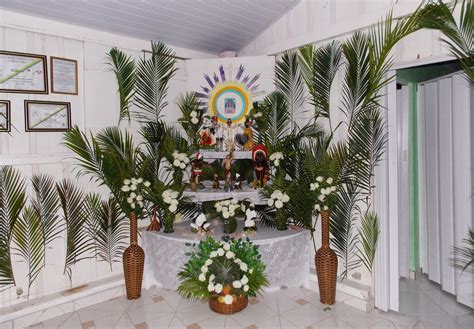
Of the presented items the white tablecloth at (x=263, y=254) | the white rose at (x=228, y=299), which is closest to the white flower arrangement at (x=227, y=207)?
the white tablecloth at (x=263, y=254)

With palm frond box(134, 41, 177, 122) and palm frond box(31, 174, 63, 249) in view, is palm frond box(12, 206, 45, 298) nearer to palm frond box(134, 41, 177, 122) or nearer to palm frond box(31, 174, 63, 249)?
palm frond box(31, 174, 63, 249)

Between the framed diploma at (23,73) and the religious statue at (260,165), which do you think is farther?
the religious statue at (260,165)

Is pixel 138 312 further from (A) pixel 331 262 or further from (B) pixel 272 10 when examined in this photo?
(B) pixel 272 10

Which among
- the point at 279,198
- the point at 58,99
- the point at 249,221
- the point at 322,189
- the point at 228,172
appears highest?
the point at 58,99

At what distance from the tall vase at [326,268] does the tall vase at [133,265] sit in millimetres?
1847

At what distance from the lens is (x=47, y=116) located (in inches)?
135

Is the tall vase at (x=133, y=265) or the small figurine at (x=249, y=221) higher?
the small figurine at (x=249, y=221)

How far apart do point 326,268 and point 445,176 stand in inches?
66.5

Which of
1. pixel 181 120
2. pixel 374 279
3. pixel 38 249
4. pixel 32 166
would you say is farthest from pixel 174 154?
pixel 374 279

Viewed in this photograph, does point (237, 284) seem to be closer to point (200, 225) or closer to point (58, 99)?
point (200, 225)

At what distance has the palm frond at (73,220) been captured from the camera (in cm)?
351

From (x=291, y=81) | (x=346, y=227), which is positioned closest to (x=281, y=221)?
(x=346, y=227)

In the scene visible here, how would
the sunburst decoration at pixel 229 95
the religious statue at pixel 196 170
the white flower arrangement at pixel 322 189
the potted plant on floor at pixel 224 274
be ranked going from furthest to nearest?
the sunburst decoration at pixel 229 95 → the religious statue at pixel 196 170 → the white flower arrangement at pixel 322 189 → the potted plant on floor at pixel 224 274

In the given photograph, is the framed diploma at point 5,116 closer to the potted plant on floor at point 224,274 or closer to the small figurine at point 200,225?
the small figurine at point 200,225
